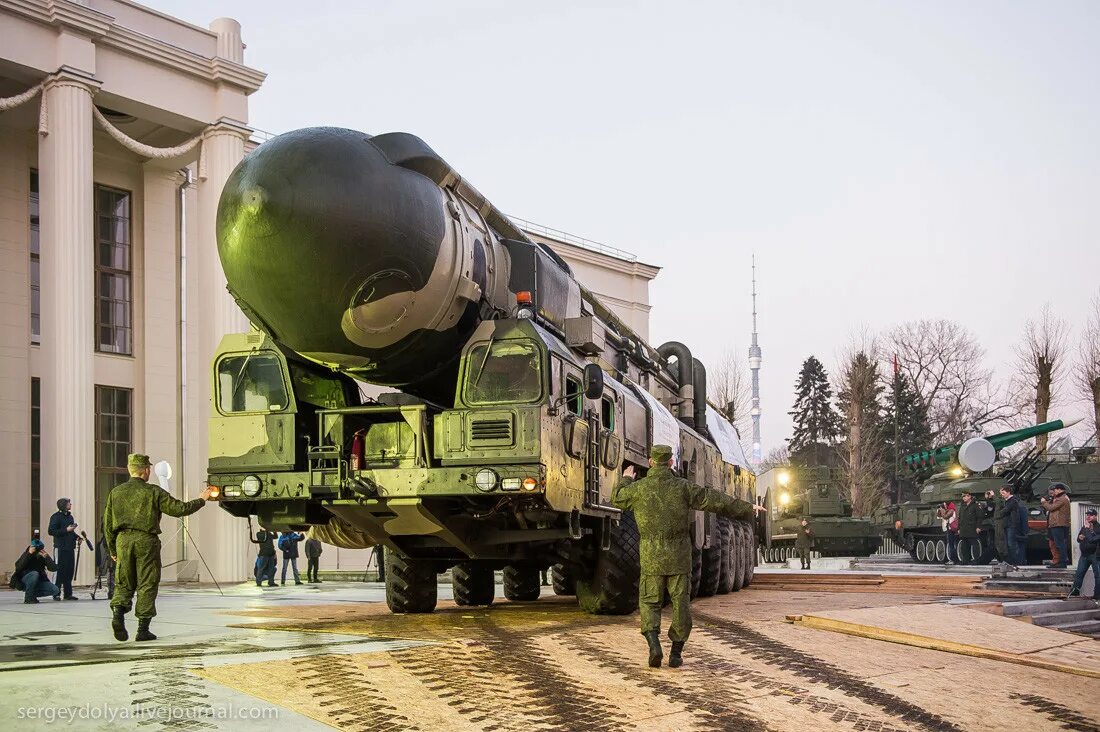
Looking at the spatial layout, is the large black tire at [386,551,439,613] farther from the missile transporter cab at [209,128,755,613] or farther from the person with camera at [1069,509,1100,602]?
the person with camera at [1069,509,1100,602]

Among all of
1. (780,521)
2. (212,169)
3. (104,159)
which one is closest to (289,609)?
(212,169)

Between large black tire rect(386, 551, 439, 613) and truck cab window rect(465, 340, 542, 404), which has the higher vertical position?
truck cab window rect(465, 340, 542, 404)

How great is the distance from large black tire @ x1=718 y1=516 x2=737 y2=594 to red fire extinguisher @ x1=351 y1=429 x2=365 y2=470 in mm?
8526

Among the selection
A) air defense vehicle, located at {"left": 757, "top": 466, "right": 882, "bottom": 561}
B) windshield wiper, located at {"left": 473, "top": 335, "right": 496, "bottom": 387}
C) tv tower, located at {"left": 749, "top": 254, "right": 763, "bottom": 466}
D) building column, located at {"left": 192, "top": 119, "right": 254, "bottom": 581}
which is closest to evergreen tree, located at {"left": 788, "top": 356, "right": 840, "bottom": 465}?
tv tower, located at {"left": 749, "top": 254, "right": 763, "bottom": 466}

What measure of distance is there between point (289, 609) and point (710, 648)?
6.28 m

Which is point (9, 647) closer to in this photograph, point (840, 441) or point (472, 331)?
point (472, 331)

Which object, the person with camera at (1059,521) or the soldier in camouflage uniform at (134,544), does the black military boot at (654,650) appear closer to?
the soldier in camouflage uniform at (134,544)

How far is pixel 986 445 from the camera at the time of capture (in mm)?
28062

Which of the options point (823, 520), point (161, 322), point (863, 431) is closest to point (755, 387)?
point (863, 431)

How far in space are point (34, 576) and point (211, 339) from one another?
1088 cm

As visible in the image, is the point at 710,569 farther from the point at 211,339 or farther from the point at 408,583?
the point at 211,339

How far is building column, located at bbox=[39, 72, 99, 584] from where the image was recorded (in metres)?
23.7

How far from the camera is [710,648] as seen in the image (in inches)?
365

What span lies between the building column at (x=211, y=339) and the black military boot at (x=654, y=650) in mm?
19329
